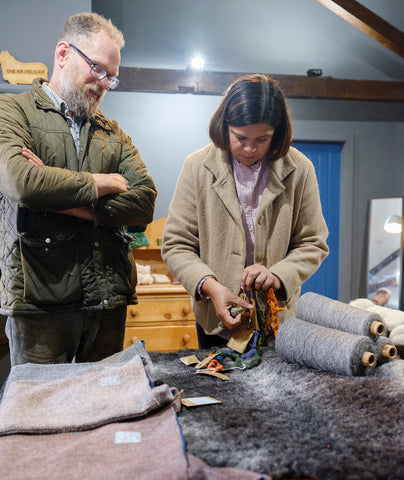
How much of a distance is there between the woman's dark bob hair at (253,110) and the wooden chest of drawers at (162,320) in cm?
191

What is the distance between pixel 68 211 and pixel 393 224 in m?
3.55

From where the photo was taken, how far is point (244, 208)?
4.71 ft

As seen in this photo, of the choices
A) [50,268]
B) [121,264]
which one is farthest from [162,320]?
[50,268]

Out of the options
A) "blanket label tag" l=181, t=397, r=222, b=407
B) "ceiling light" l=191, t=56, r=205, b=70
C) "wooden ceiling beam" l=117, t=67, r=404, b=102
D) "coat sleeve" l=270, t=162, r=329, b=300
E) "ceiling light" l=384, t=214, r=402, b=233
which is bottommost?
"blanket label tag" l=181, t=397, r=222, b=407

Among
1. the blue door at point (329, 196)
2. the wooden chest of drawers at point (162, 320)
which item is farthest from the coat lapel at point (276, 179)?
the blue door at point (329, 196)

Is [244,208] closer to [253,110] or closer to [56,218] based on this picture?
[253,110]

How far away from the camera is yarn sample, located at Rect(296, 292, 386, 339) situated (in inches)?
40.0

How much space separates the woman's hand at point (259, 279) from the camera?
4.13 ft

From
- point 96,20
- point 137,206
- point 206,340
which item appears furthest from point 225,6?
point 206,340

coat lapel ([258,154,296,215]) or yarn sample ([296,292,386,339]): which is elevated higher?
coat lapel ([258,154,296,215])

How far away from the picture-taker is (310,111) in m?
4.40

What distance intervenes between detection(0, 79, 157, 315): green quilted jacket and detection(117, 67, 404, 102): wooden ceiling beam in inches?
101

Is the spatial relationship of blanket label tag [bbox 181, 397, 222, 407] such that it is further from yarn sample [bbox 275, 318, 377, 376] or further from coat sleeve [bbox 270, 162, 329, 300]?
coat sleeve [bbox 270, 162, 329, 300]

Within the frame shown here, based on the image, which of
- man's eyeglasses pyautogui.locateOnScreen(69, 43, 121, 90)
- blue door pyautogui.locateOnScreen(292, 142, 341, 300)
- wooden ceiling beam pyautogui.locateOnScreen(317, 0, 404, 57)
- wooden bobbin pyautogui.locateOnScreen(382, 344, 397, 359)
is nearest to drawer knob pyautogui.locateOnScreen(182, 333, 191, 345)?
blue door pyautogui.locateOnScreen(292, 142, 341, 300)
